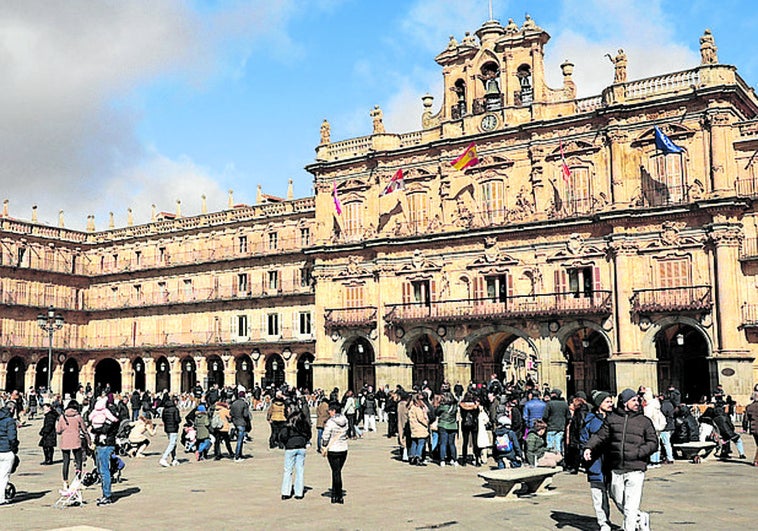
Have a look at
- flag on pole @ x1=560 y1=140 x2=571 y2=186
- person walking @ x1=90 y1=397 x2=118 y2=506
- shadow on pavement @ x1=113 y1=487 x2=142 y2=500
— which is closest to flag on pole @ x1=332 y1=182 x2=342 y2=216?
flag on pole @ x1=560 y1=140 x2=571 y2=186

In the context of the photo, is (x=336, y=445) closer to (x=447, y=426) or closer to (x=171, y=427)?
(x=447, y=426)

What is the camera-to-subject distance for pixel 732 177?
124 ft

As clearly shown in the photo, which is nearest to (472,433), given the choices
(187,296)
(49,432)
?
(49,432)

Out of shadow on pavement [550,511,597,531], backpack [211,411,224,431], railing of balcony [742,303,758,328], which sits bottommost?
shadow on pavement [550,511,597,531]

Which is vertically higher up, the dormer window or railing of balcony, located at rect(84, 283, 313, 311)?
the dormer window

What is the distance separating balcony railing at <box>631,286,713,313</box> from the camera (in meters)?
37.2

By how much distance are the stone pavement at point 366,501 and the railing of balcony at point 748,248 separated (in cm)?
1880

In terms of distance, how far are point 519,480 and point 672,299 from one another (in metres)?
25.7

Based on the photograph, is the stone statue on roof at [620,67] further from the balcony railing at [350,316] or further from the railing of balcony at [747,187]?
the balcony railing at [350,316]

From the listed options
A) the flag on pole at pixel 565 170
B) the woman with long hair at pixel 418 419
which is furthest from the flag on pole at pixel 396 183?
the woman with long hair at pixel 418 419

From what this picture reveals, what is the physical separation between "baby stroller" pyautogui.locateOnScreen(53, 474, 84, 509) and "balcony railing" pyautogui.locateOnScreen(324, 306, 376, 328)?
3182 centimetres

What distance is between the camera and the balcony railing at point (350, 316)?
153 feet

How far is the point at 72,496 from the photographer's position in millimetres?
15016

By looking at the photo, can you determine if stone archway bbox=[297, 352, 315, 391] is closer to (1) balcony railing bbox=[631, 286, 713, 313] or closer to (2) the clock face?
(2) the clock face
